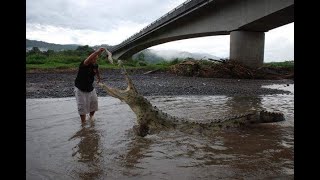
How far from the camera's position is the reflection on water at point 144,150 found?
3818 millimetres

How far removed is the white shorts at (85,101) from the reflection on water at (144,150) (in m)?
0.30

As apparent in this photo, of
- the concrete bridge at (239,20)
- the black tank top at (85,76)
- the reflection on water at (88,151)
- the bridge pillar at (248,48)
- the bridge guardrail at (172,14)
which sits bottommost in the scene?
the reflection on water at (88,151)

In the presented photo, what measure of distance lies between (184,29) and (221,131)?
20.5 m

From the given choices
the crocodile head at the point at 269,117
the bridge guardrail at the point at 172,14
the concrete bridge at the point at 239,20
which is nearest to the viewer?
the crocodile head at the point at 269,117

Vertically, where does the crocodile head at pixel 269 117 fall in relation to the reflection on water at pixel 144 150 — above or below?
above

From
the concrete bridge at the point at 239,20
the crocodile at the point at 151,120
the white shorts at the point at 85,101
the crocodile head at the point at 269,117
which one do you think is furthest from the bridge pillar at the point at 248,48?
the crocodile at the point at 151,120

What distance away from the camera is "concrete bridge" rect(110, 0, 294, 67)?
53.3ft

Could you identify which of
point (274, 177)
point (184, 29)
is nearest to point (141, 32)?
point (184, 29)

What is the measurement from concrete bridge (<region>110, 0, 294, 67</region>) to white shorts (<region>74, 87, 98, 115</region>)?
10703 mm

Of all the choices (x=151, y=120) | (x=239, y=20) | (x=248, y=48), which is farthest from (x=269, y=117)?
(x=248, y=48)

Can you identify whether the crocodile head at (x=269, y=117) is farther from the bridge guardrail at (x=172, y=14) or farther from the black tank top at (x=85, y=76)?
the bridge guardrail at (x=172, y=14)
